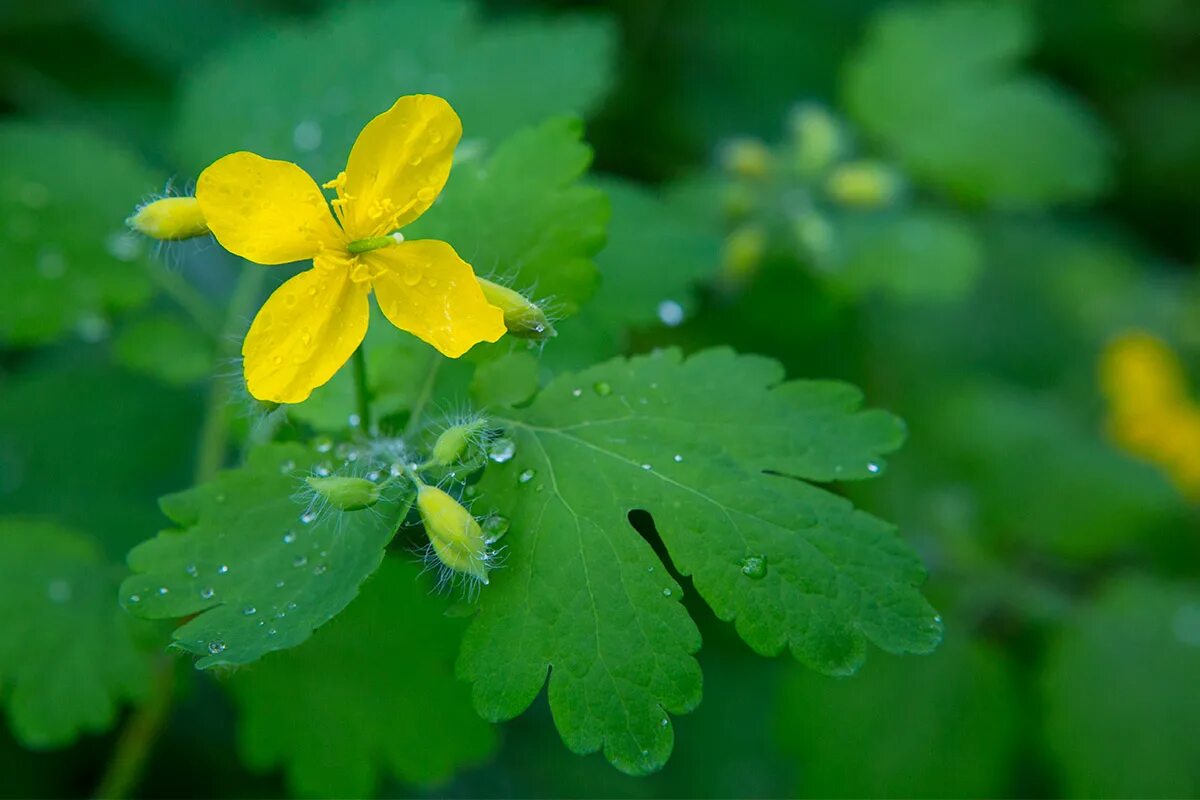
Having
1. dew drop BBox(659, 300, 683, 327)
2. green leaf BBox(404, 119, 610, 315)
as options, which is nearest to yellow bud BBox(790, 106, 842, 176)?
dew drop BBox(659, 300, 683, 327)


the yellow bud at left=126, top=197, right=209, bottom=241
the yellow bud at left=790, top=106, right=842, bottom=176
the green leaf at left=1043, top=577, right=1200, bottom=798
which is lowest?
the green leaf at left=1043, top=577, right=1200, bottom=798

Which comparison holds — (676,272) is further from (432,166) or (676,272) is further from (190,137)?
(190,137)

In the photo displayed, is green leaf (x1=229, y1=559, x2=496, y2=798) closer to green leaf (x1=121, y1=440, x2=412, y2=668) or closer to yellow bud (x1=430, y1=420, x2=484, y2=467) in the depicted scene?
green leaf (x1=121, y1=440, x2=412, y2=668)

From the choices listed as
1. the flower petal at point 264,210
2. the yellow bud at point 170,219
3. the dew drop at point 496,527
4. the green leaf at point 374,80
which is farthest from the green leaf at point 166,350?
the dew drop at point 496,527

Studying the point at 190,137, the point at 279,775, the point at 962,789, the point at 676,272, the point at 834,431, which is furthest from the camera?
the point at 279,775

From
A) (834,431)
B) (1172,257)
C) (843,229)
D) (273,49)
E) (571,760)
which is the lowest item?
(571,760)

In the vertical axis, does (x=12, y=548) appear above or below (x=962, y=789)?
above

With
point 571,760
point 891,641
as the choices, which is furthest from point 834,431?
point 571,760
